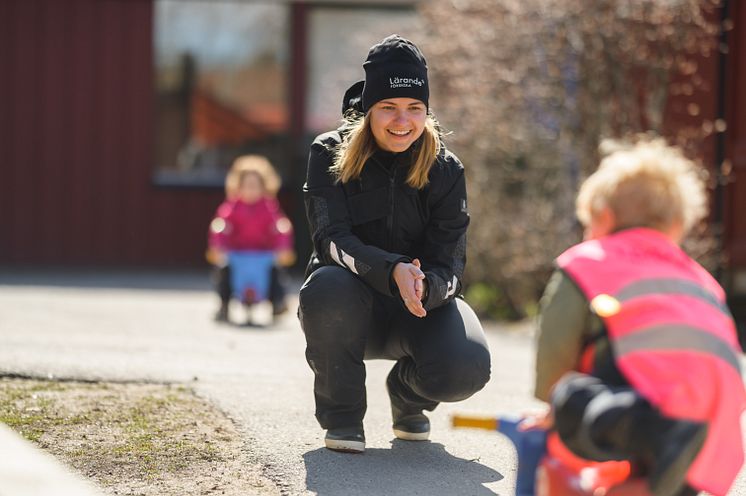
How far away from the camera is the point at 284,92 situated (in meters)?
13.4

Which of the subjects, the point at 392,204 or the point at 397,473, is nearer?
the point at 397,473

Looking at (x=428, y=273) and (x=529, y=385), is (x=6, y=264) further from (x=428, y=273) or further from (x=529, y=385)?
(x=428, y=273)

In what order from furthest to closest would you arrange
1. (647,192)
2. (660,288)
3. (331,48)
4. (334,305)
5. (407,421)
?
(331,48), (407,421), (334,305), (647,192), (660,288)

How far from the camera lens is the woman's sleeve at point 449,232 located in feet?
14.0

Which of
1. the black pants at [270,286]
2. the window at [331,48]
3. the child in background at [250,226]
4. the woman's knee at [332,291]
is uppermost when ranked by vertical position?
the window at [331,48]

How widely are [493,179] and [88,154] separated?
5.42 meters

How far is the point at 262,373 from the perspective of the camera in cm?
604

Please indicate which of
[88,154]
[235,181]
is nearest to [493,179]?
[235,181]

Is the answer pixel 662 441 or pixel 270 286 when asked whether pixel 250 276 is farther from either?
pixel 662 441

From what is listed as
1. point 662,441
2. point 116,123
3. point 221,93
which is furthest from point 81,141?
point 662,441

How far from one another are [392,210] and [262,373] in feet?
6.61

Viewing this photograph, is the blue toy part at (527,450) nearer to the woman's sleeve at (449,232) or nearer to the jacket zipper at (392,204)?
the woman's sleeve at (449,232)

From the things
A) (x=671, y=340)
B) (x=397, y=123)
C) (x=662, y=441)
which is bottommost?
(x=662, y=441)

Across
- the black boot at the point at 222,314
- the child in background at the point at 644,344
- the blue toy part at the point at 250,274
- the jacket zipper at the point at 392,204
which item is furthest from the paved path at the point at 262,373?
the child in background at the point at 644,344
